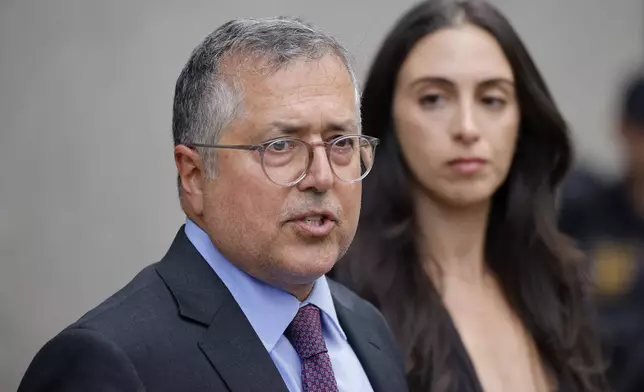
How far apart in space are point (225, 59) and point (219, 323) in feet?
1.46

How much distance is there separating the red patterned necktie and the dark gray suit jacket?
0.09m

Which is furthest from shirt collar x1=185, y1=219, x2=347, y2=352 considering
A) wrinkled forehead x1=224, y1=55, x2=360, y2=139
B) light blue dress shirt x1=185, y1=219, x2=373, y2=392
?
wrinkled forehead x1=224, y1=55, x2=360, y2=139

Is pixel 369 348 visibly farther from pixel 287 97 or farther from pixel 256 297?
pixel 287 97

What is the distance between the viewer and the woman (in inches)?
109

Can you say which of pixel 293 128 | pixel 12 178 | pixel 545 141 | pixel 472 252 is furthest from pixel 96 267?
pixel 293 128

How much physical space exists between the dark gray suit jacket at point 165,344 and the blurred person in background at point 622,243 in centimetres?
167

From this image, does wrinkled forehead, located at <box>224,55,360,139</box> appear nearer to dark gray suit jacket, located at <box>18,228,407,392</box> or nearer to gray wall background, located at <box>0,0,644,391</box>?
dark gray suit jacket, located at <box>18,228,407,392</box>

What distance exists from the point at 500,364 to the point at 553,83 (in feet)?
6.82

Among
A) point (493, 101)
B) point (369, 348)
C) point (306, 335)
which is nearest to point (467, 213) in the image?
point (493, 101)

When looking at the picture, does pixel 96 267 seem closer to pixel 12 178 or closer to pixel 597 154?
pixel 12 178

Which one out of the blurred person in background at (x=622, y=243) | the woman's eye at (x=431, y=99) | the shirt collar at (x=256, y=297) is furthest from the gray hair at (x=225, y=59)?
the blurred person in background at (x=622, y=243)

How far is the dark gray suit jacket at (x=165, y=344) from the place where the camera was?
69.2 inches

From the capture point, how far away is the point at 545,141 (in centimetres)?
296

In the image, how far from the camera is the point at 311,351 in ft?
6.66
